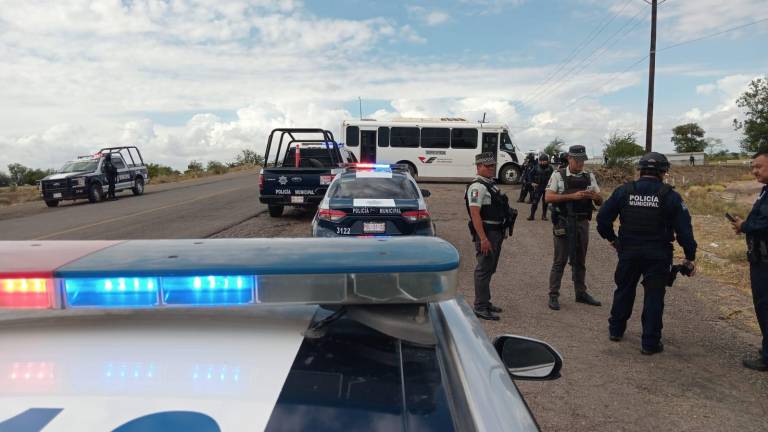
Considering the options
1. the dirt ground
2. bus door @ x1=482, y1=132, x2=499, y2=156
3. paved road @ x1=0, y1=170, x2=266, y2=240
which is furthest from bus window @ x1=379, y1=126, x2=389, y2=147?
the dirt ground

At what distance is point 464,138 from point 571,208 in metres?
20.6

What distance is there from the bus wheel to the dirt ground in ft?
59.7

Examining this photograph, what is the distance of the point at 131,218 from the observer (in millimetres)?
15188

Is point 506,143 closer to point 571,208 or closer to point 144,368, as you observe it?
point 571,208

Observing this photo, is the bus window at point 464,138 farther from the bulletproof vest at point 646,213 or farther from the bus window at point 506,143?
the bulletproof vest at point 646,213

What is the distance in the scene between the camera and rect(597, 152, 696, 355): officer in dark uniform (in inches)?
197

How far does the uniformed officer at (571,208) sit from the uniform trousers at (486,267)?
828 mm

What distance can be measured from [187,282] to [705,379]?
4596mm

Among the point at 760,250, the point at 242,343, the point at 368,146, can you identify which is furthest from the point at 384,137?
the point at 242,343

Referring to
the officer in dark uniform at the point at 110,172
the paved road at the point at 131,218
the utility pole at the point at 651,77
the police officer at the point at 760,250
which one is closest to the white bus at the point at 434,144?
the utility pole at the point at 651,77

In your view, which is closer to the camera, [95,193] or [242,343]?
[242,343]

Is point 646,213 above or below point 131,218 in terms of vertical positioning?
above

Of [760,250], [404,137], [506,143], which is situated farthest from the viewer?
[404,137]

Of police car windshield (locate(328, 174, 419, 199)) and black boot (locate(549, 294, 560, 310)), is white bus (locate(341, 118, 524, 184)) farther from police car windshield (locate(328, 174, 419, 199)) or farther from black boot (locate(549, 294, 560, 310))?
black boot (locate(549, 294, 560, 310))
